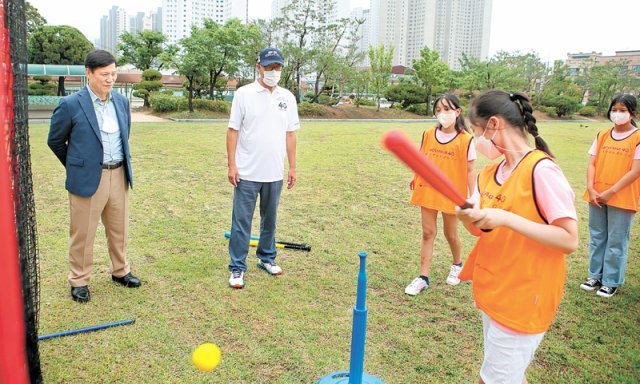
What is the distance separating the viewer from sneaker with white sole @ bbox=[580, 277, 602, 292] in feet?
16.5

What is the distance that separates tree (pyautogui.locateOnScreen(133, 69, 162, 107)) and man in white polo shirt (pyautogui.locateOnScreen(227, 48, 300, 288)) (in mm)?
28034

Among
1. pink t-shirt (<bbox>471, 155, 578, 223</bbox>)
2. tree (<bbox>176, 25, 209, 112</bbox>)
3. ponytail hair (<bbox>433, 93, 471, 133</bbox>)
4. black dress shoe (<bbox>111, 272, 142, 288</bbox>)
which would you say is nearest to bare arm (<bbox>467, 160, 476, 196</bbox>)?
ponytail hair (<bbox>433, 93, 471, 133</bbox>)

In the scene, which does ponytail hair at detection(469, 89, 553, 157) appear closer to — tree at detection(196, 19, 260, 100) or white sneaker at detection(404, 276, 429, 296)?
white sneaker at detection(404, 276, 429, 296)

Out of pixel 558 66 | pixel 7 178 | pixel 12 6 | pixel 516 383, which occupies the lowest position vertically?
pixel 516 383

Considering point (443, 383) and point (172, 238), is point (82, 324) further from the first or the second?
point (443, 383)

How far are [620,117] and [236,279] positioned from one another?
399 centimetres

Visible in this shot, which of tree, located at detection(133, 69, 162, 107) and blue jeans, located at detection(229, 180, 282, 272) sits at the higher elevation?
tree, located at detection(133, 69, 162, 107)

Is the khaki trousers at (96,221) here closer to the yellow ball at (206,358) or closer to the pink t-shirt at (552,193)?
the yellow ball at (206,358)

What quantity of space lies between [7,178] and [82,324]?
7.46 feet

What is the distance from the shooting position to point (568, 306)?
4660 millimetres

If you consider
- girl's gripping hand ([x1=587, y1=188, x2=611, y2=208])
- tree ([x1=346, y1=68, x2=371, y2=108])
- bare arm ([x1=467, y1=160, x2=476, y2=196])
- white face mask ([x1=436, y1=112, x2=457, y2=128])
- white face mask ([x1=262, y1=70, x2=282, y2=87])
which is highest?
tree ([x1=346, y1=68, x2=371, y2=108])

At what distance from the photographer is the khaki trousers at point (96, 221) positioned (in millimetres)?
4297

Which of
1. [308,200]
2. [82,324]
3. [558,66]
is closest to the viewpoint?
[82,324]

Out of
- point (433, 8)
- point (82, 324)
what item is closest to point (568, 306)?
point (82, 324)
